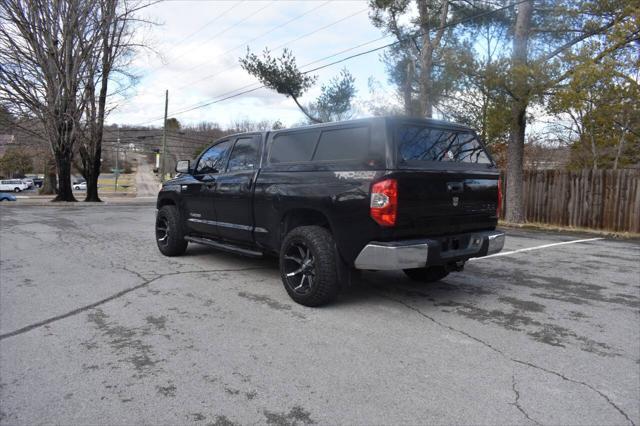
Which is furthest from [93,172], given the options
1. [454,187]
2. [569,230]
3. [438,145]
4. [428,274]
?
[454,187]

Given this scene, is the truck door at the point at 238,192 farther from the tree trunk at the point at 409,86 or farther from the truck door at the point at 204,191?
the tree trunk at the point at 409,86

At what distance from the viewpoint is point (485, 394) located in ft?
9.48

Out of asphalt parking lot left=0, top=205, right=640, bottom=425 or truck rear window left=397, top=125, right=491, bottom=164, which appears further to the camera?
truck rear window left=397, top=125, right=491, bottom=164

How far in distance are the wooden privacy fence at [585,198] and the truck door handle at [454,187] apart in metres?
10.1

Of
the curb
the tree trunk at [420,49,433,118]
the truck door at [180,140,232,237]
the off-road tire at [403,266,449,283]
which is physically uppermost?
the tree trunk at [420,49,433,118]

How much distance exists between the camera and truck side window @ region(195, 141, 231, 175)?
6359 mm

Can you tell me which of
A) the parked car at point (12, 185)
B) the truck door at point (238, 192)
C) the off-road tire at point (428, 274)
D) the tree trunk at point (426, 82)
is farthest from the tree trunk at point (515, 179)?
the parked car at point (12, 185)

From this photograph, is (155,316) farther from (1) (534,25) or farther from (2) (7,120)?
(2) (7,120)

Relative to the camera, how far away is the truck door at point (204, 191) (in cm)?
631

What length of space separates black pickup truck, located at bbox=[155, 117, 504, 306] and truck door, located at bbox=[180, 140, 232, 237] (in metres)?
0.36

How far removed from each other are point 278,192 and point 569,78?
1010 centimetres

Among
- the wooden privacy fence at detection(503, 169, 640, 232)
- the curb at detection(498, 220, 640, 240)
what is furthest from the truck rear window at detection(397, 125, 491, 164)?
the wooden privacy fence at detection(503, 169, 640, 232)

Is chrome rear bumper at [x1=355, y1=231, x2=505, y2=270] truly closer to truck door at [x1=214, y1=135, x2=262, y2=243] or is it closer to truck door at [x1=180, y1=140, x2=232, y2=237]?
truck door at [x1=214, y1=135, x2=262, y2=243]

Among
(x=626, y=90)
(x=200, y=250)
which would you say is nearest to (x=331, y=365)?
(x=200, y=250)
